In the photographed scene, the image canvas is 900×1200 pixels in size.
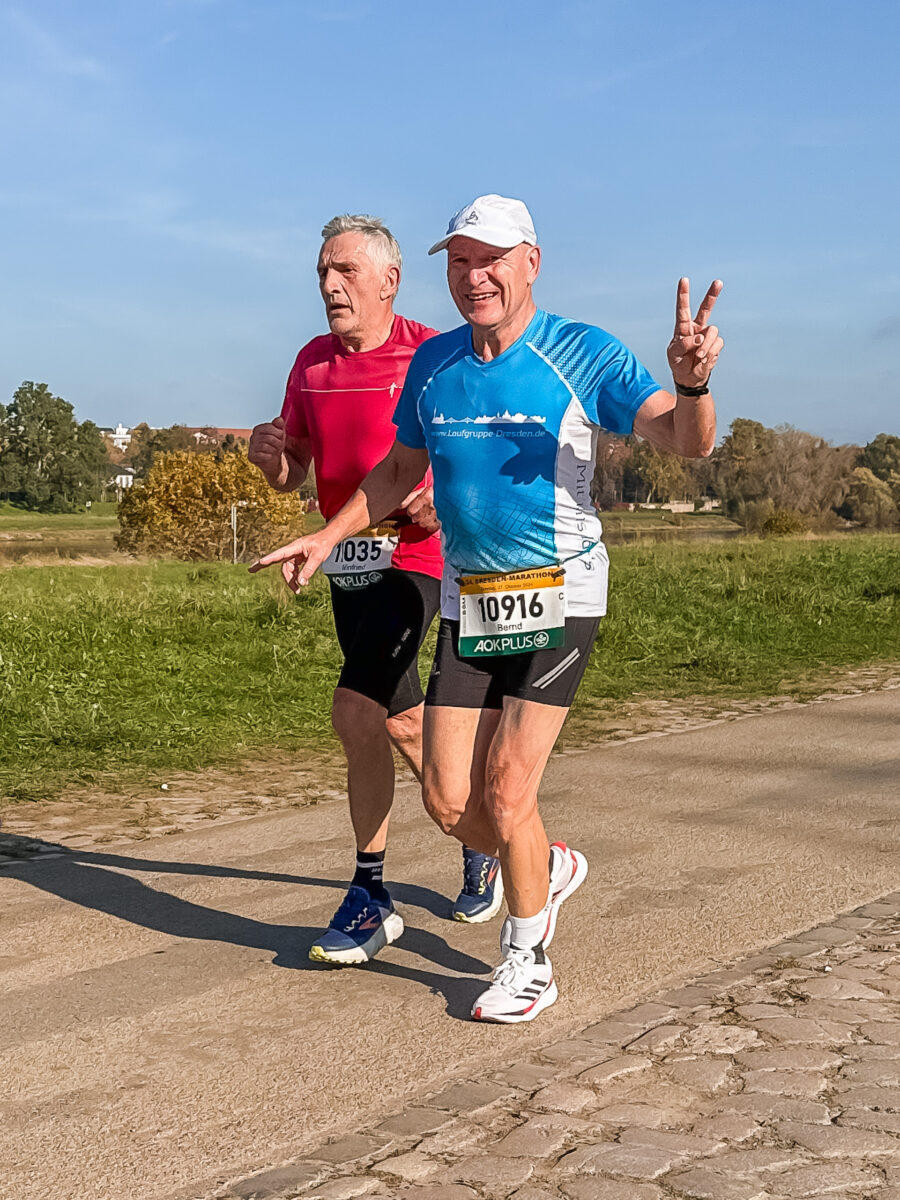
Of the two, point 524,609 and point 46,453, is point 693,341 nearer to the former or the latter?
point 524,609

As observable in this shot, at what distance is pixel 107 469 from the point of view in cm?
14312

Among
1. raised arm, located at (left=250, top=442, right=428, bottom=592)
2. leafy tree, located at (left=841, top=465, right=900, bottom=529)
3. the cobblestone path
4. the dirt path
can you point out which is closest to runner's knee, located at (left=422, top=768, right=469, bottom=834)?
the cobblestone path

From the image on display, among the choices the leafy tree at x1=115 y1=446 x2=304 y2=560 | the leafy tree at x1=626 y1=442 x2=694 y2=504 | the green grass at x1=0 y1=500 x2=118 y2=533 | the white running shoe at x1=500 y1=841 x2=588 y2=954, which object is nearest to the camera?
the white running shoe at x1=500 y1=841 x2=588 y2=954

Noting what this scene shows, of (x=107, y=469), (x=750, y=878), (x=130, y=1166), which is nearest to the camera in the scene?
(x=130, y=1166)

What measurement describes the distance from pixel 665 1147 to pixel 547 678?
1.40 metres

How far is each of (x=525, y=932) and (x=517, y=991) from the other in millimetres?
178

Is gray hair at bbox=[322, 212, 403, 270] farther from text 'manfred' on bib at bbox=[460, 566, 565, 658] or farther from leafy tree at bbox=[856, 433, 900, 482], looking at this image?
leafy tree at bbox=[856, 433, 900, 482]

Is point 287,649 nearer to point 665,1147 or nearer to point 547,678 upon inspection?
point 547,678

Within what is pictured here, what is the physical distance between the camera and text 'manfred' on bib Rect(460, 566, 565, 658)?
4.21 meters

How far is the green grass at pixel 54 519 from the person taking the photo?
113 m

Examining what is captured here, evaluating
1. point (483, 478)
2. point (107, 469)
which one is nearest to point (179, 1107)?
point (483, 478)

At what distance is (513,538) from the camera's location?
4.21 m

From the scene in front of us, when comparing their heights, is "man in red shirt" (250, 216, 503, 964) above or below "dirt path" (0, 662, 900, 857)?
above

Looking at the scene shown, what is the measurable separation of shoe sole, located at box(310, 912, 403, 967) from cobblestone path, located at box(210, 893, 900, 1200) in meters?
0.81
